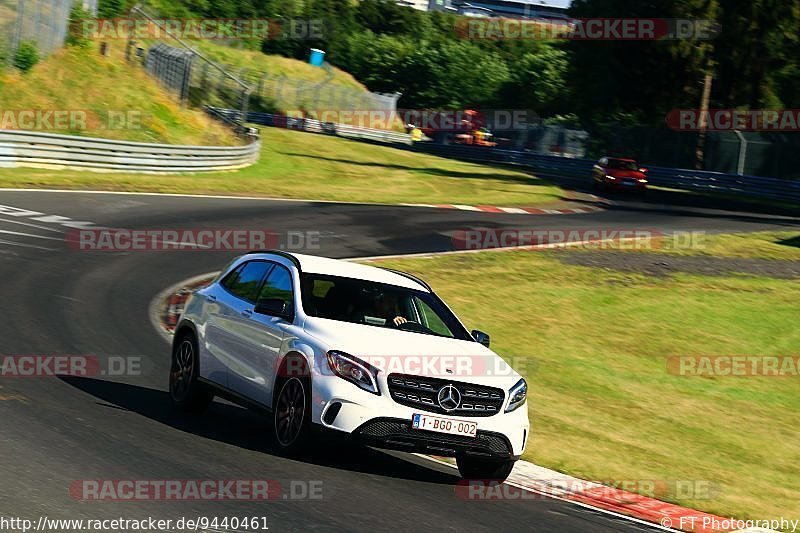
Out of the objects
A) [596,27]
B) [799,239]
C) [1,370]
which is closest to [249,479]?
[1,370]

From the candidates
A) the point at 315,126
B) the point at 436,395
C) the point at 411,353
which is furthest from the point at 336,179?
the point at 436,395

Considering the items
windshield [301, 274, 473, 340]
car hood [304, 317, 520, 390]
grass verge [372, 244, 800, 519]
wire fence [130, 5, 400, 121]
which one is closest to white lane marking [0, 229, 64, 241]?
grass verge [372, 244, 800, 519]

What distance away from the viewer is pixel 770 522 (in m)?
10.3

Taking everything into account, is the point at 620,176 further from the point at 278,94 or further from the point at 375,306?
the point at 375,306

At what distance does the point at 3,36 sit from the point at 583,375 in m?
26.3

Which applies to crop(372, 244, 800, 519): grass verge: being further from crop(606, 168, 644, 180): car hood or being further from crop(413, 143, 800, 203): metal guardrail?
crop(413, 143, 800, 203): metal guardrail

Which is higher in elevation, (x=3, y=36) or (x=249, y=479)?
(x=3, y=36)

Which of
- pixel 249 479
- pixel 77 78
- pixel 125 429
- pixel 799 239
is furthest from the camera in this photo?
pixel 77 78

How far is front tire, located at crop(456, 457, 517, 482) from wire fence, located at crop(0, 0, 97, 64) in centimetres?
3115

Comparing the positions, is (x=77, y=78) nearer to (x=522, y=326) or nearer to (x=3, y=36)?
(x=3, y=36)

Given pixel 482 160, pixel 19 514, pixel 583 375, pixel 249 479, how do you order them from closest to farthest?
pixel 19 514 < pixel 249 479 < pixel 583 375 < pixel 482 160

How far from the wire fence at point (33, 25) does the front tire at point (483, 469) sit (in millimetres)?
31150

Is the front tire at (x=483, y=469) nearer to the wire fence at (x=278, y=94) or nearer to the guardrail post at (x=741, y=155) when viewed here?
the guardrail post at (x=741, y=155)

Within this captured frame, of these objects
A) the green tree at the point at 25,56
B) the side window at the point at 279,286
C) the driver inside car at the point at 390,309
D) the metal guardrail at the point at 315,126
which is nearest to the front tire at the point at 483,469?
the driver inside car at the point at 390,309
